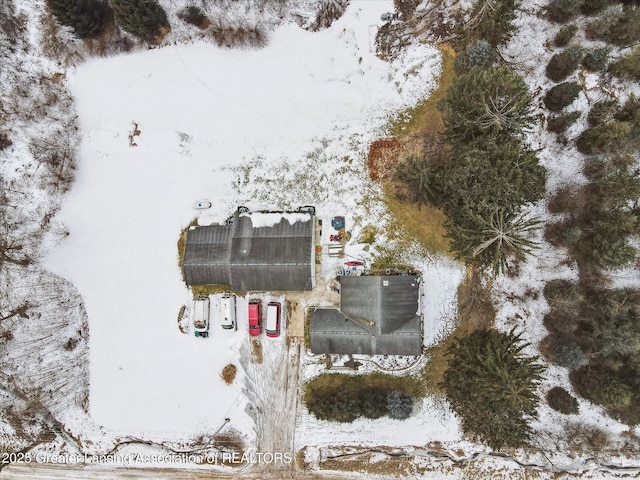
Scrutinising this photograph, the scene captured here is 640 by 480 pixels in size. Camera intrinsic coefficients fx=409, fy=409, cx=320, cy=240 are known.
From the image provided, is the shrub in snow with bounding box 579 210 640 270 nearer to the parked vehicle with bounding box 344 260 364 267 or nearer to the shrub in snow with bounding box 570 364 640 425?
the shrub in snow with bounding box 570 364 640 425

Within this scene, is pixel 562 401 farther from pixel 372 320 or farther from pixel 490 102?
pixel 490 102

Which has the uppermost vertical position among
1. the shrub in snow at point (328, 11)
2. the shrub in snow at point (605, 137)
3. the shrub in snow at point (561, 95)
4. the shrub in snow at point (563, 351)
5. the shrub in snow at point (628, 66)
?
the shrub in snow at point (328, 11)

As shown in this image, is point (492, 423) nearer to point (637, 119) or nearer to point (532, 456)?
point (532, 456)

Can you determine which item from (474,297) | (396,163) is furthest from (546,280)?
(396,163)

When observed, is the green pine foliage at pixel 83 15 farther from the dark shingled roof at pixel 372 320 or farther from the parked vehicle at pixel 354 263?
the dark shingled roof at pixel 372 320

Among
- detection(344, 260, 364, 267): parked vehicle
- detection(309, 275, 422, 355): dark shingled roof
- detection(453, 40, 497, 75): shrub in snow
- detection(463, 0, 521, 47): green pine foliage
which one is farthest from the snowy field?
detection(309, 275, 422, 355): dark shingled roof

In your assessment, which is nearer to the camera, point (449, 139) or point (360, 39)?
point (449, 139)

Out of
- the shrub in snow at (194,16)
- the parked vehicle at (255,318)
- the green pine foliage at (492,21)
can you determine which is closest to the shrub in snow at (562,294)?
the green pine foliage at (492,21)
